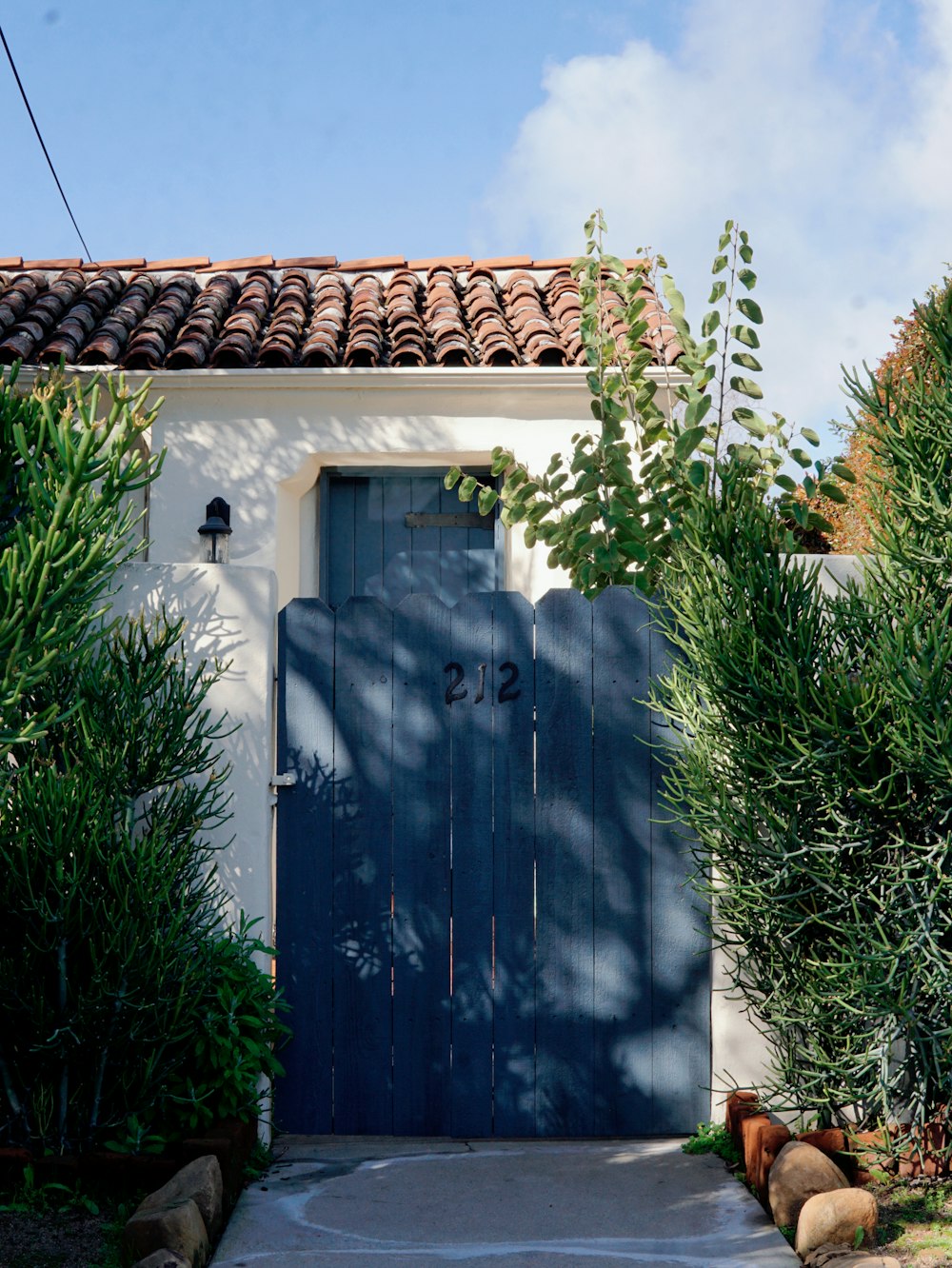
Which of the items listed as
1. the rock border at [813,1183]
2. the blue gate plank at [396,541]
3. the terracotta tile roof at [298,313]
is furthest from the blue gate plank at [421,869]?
the blue gate plank at [396,541]

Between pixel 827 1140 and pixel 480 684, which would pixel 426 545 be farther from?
pixel 827 1140

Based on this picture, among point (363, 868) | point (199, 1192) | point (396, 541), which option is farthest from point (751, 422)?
point (199, 1192)

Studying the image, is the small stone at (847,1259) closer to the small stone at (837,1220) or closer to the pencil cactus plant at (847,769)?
the small stone at (837,1220)

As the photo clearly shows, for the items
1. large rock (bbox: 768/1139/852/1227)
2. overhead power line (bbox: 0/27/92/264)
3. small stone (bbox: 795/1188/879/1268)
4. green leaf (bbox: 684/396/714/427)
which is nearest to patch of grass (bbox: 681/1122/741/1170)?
large rock (bbox: 768/1139/852/1227)

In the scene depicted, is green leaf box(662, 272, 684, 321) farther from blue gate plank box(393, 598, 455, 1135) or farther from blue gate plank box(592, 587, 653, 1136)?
blue gate plank box(393, 598, 455, 1135)

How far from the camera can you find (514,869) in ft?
15.1

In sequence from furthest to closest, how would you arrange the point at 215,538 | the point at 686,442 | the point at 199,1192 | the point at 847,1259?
the point at 215,538 → the point at 686,442 → the point at 199,1192 → the point at 847,1259

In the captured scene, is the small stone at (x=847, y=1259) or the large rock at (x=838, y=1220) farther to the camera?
the large rock at (x=838, y=1220)

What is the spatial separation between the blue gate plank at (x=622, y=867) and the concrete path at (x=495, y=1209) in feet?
0.76

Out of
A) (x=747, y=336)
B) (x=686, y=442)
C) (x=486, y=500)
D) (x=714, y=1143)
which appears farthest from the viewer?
(x=486, y=500)

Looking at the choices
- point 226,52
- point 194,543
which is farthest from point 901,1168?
point 226,52

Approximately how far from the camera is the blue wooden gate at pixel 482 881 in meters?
4.55

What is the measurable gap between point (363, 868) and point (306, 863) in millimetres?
223

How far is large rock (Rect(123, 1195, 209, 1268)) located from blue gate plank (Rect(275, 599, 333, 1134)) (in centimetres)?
107
